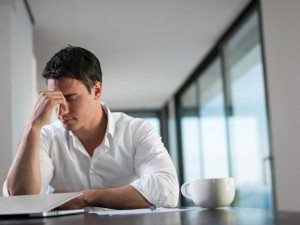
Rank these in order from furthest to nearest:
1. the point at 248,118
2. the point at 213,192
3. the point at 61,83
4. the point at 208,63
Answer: the point at 208,63, the point at 248,118, the point at 61,83, the point at 213,192

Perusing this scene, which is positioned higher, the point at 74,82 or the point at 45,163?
the point at 74,82

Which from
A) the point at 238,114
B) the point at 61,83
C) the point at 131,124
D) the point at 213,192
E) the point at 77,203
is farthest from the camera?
the point at 238,114

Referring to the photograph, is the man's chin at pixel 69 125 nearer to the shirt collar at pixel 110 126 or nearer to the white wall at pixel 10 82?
the shirt collar at pixel 110 126

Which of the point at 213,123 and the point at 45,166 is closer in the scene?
the point at 45,166

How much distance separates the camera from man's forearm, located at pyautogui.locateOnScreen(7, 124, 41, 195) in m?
1.61

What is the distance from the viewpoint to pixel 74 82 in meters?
1.76

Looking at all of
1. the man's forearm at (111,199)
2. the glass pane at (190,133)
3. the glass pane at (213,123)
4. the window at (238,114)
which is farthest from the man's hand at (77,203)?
the glass pane at (190,133)

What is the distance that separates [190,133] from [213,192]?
234 inches

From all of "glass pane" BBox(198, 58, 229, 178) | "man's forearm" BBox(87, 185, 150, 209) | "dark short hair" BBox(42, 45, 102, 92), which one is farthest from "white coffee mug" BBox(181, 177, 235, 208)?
"glass pane" BBox(198, 58, 229, 178)

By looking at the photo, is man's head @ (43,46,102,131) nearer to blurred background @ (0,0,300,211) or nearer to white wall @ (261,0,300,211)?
blurred background @ (0,0,300,211)

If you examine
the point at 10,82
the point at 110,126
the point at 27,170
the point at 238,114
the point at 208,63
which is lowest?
the point at 27,170

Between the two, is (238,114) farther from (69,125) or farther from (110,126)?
(69,125)

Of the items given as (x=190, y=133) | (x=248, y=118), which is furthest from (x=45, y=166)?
(x=190, y=133)

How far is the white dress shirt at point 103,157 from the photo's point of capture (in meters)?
1.74
